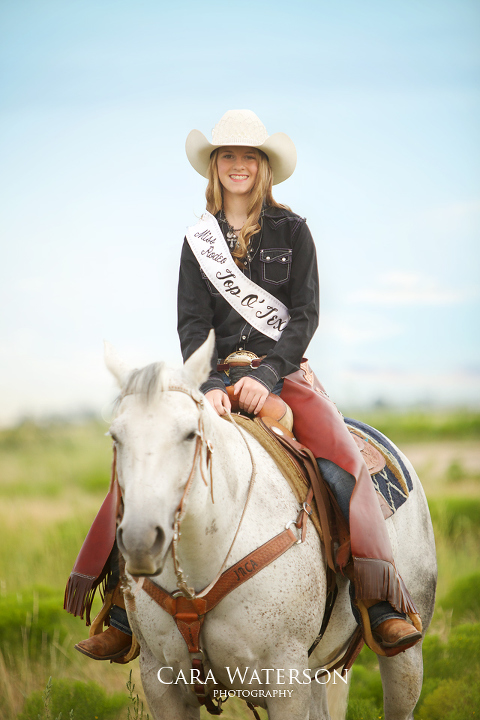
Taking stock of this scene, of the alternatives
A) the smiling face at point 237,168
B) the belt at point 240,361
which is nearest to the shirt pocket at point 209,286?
the belt at point 240,361

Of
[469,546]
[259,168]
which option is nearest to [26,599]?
[259,168]

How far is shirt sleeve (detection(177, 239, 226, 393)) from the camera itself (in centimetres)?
374

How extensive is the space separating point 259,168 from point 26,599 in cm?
617

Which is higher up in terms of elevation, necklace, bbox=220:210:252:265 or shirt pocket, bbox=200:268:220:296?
necklace, bbox=220:210:252:265

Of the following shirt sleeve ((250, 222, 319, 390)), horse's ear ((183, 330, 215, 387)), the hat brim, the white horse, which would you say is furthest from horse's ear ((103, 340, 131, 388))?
the hat brim

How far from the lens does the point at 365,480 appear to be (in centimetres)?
336

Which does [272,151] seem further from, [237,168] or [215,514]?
[215,514]

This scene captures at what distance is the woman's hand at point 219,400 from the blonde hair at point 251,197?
3.30 feet

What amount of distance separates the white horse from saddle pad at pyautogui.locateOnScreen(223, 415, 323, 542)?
1.7 inches

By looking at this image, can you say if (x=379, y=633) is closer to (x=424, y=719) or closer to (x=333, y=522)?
(x=333, y=522)

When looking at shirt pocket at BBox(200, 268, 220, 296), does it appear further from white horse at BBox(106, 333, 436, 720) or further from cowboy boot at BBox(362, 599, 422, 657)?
cowboy boot at BBox(362, 599, 422, 657)

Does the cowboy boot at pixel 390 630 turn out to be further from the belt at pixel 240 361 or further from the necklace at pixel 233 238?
the necklace at pixel 233 238

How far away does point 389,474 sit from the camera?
402cm

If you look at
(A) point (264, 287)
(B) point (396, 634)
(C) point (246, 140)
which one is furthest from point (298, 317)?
(B) point (396, 634)
